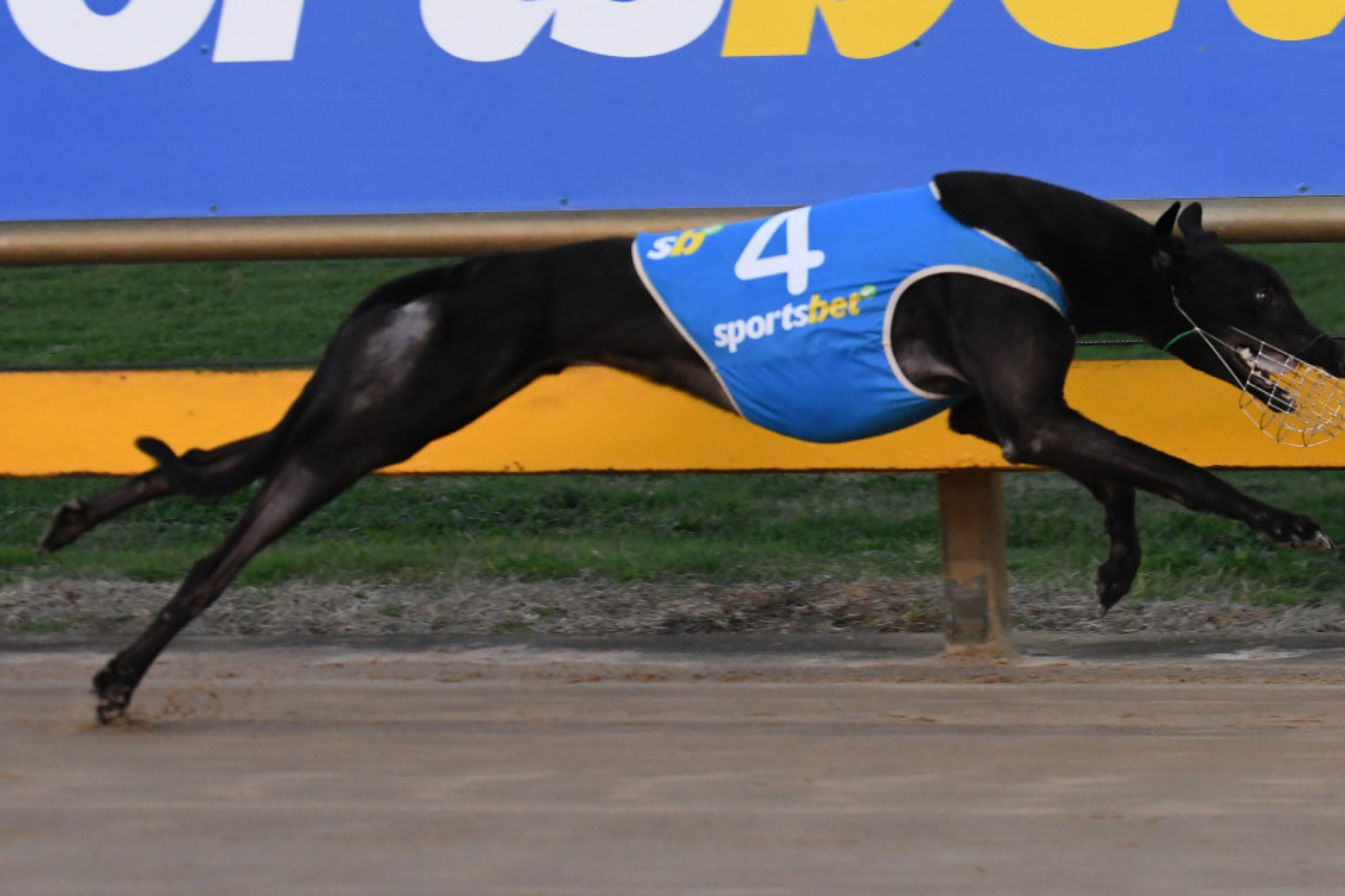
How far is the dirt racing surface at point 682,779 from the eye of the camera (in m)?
2.64

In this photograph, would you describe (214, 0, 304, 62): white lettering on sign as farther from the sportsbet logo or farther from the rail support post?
the rail support post

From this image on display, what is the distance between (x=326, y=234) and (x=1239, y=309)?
274cm

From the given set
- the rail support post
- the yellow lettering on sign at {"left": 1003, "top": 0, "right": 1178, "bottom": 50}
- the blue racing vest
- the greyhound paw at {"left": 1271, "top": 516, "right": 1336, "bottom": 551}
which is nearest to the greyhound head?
the blue racing vest

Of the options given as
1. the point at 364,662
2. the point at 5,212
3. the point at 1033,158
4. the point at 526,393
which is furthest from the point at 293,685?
the point at 1033,158

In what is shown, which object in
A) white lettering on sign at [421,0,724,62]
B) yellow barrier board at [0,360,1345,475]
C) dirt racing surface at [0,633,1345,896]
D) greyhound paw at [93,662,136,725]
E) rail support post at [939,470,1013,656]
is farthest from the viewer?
white lettering on sign at [421,0,724,62]

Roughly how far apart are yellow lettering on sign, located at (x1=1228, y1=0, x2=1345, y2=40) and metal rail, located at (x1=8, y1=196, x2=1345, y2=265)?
0.62 meters

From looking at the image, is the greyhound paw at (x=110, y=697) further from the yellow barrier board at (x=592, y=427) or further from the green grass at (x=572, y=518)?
the green grass at (x=572, y=518)

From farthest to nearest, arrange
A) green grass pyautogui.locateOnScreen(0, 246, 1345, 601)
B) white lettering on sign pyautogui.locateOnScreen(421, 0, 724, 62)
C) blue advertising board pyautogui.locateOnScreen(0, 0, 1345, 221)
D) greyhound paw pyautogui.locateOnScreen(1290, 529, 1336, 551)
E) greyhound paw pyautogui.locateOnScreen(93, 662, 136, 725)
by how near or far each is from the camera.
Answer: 1. green grass pyautogui.locateOnScreen(0, 246, 1345, 601)
2. white lettering on sign pyautogui.locateOnScreen(421, 0, 724, 62)
3. blue advertising board pyautogui.locateOnScreen(0, 0, 1345, 221)
4. greyhound paw pyautogui.locateOnScreen(93, 662, 136, 725)
5. greyhound paw pyautogui.locateOnScreen(1290, 529, 1336, 551)

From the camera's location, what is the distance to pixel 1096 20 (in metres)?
5.42

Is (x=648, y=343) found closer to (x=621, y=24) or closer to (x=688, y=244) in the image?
(x=688, y=244)

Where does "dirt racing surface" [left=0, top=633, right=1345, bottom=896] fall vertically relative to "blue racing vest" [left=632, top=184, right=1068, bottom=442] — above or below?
below

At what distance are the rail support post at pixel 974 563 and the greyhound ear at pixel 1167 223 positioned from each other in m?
1.29

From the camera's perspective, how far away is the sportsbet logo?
407cm

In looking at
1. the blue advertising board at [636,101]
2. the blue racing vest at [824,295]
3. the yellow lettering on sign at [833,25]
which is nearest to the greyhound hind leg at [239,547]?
the blue racing vest at [824,295]
